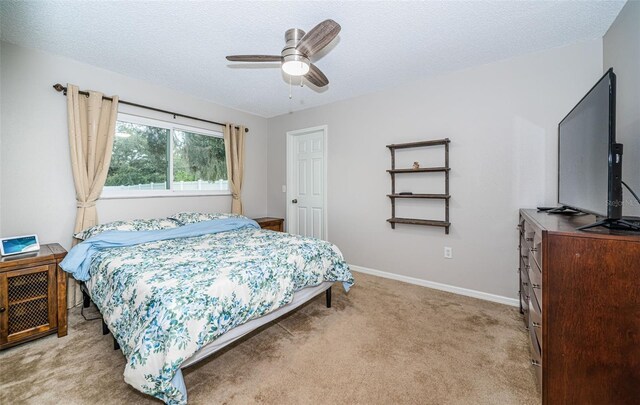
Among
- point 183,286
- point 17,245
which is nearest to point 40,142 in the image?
point 17,245

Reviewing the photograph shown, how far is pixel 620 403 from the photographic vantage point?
1118 millimetres

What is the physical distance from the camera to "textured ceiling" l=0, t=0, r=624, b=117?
1.88 m

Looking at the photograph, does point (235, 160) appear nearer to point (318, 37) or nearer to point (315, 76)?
point (315, 76)

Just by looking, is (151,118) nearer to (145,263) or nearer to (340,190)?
(145,263)

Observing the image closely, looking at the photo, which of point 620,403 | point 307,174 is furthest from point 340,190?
point 620,403

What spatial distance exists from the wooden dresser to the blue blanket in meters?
2.88

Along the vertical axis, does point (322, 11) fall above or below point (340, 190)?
above

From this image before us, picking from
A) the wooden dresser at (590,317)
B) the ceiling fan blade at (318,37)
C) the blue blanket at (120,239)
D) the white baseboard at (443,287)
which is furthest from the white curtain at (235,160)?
the wooden dresser at (590,317)

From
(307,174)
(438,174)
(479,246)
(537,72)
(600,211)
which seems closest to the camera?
(600,211)

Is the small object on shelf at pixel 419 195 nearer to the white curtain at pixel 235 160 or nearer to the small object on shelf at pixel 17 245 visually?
the white curtain at pixel 235 160

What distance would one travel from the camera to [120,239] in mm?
2344

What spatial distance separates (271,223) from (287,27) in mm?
2743

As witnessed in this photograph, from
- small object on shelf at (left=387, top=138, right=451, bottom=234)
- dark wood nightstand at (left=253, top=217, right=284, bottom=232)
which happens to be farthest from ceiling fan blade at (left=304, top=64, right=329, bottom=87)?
dark wood nightstand at (left=253, top=217, right=284, bottom=232)

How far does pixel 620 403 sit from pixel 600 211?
83cm
